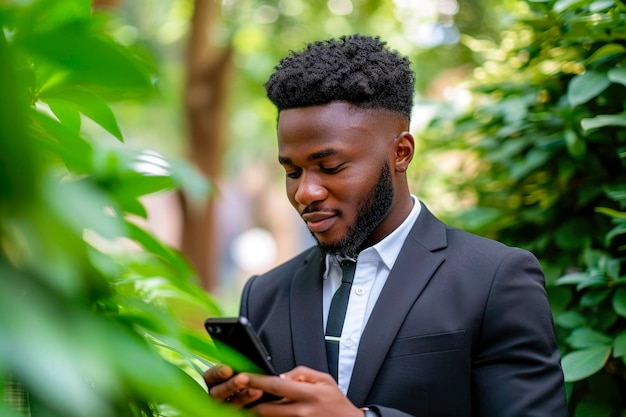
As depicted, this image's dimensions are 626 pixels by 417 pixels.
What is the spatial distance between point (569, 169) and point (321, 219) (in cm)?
108

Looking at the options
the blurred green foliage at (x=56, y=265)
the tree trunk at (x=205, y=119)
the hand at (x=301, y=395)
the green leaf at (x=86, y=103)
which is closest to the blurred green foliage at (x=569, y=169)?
the hand at (x=301, y=395)

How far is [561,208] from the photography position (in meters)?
2.74

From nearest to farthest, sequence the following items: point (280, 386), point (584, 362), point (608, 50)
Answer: point (280, 386) → point (584, 362) → point (608, 50)

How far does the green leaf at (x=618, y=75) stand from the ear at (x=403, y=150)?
693mm

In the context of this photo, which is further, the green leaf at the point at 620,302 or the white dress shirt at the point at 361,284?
the green leaf at the point at 620,302

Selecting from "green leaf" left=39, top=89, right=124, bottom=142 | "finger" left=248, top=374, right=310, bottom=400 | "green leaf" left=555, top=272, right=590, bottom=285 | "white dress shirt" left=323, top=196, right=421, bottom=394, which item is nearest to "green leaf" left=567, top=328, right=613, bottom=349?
"green leaf" left=555, top=272, right=590, bottom=285

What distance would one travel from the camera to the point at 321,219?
1.92 metres

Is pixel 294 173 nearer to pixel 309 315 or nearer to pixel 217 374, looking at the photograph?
pixel 309 315

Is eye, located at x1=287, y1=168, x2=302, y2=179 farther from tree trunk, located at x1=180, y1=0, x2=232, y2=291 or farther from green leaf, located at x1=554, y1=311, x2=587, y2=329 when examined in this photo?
tree trunk, located at x1=180, y1=0, x2=232, y2=291

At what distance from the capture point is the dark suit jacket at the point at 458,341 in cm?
180

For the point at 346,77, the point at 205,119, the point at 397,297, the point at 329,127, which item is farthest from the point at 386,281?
the point at 205,119

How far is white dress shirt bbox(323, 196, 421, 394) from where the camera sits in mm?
1948

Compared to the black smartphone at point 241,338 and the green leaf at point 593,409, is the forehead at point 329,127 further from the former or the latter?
the green leaf at point 593,409

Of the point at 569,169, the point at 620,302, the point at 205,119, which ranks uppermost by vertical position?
the point at 205,119
